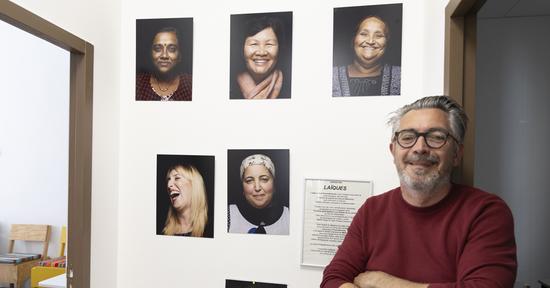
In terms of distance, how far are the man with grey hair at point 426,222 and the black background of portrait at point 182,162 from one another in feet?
3.00

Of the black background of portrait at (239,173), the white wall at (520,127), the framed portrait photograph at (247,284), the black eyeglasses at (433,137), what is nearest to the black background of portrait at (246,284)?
the framed portrait photograph at (247,284)

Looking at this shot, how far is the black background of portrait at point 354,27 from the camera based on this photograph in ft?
6.09

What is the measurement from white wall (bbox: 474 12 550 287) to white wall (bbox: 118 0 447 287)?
1.60m

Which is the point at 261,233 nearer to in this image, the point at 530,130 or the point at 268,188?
the point at 268,188

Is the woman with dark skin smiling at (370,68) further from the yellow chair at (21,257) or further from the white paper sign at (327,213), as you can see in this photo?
the yellow chair at (21,257)

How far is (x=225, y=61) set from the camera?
6.70 feet

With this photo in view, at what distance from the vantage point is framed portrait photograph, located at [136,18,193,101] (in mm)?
2080

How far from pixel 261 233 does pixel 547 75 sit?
2732 millimetres

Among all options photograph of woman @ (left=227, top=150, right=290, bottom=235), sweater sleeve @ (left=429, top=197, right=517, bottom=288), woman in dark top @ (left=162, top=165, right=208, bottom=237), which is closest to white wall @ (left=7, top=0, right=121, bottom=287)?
woman in dark top @ (left=162, top=165, right=208, bottom=237)

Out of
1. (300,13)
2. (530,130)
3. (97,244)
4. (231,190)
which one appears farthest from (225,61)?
(530,130)

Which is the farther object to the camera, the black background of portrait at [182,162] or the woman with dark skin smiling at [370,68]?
the black background of portrait at [182,162]

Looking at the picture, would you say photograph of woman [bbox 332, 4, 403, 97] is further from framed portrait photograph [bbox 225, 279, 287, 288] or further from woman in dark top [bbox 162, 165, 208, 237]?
framed portrait photograph [bbox 225, 279, 287, 288]

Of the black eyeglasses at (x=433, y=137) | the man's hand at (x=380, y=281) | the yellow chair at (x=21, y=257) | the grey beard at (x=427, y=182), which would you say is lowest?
the yellow chair at (x=21, y=257)

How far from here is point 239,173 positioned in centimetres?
202
